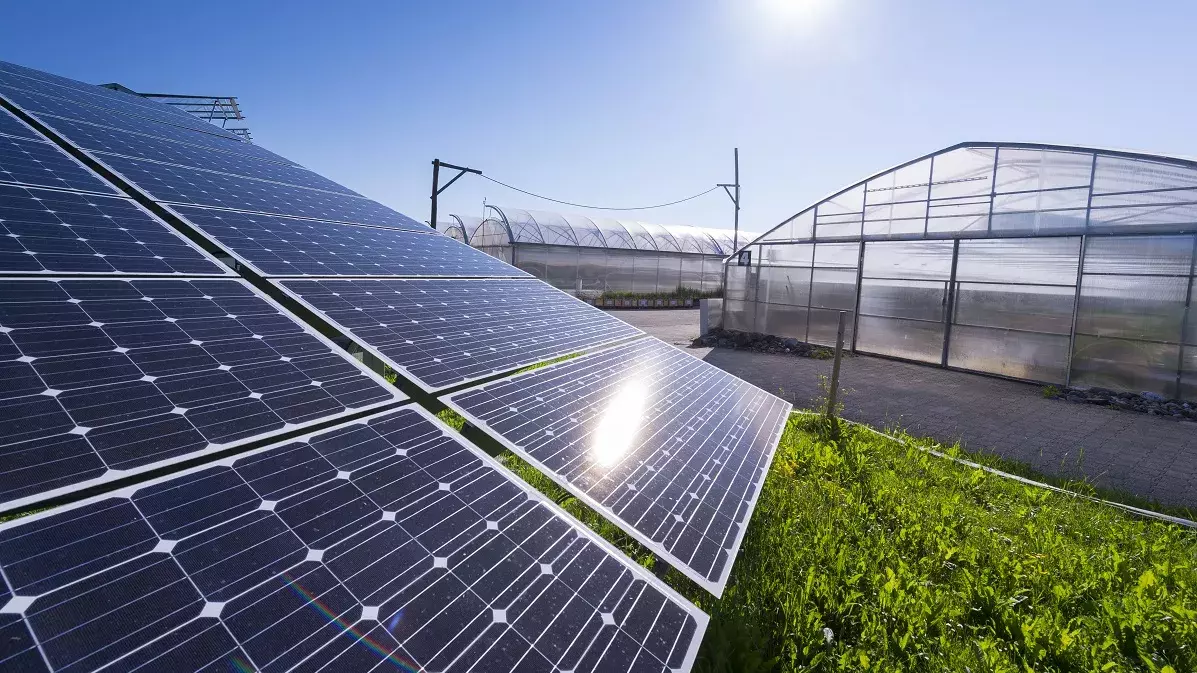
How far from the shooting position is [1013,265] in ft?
44.7

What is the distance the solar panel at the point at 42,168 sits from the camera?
167 inches

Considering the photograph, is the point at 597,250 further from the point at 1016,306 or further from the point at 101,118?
the point at 101,118

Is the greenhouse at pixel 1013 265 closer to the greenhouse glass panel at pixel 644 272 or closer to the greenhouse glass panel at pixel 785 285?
the greenhouse glass panel at pixel 785 285

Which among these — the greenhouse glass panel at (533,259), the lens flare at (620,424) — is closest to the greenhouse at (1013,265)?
the lens flare at (620,424)

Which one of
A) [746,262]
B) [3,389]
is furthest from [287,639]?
[746,262]

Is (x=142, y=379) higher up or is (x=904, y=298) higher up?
(x=904, y=298)

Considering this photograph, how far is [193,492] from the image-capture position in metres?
1.94

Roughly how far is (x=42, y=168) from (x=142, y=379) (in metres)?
3.84

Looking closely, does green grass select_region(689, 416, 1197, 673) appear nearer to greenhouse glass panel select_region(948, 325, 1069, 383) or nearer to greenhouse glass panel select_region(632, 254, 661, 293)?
greenhouse glass panel select_region(948, 325, 1069, 383)

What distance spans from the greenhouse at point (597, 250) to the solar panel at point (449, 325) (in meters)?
23.2

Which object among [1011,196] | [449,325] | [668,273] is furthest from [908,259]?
[668,273]

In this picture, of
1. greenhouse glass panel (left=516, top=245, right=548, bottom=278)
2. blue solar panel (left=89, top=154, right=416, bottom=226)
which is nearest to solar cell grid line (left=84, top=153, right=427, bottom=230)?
blue solar panel (left=89, top=154, right=416, bottom=226)

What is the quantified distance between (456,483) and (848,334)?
656 inches

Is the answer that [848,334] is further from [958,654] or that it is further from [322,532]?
[322,532]
